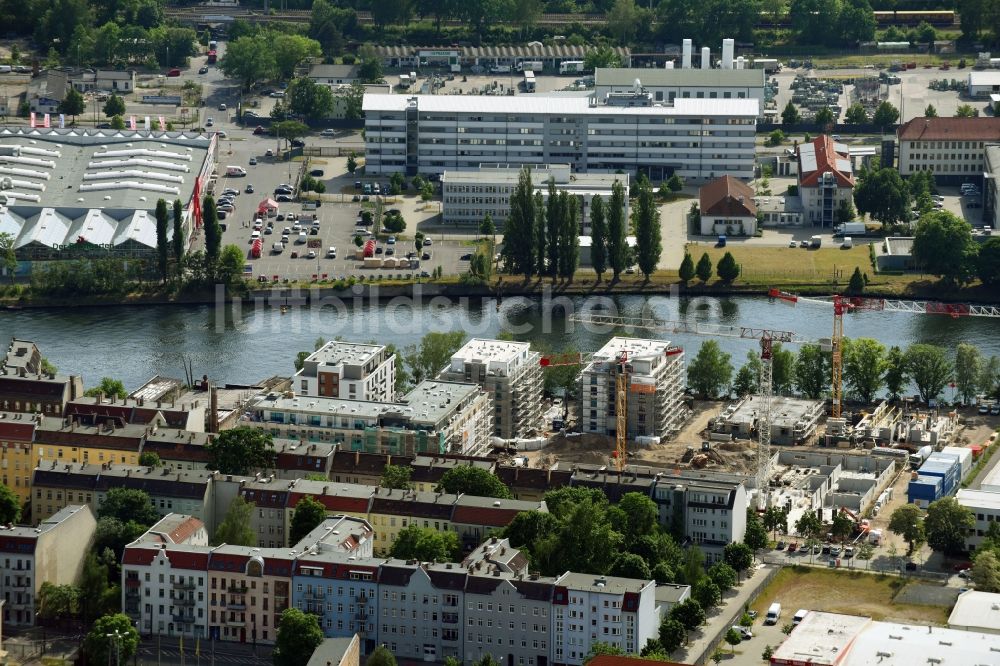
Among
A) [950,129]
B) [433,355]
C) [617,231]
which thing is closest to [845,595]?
[433,355]

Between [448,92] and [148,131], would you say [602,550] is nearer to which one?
[148,131]

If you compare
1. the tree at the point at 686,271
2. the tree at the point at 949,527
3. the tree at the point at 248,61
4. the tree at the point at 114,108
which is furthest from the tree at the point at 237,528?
the tree at the point at 248,61

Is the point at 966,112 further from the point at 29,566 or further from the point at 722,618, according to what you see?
the point at 29,566

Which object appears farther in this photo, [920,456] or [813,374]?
[813,374]

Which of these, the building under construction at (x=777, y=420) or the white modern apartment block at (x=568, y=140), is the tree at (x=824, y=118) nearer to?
the white modern apartment block at (x=568, y=140)

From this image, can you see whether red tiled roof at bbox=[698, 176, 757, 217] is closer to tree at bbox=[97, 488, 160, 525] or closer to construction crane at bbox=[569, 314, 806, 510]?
construction crane at bbox=[569, 314, 806, 510]

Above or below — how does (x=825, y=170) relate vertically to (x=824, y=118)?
below
